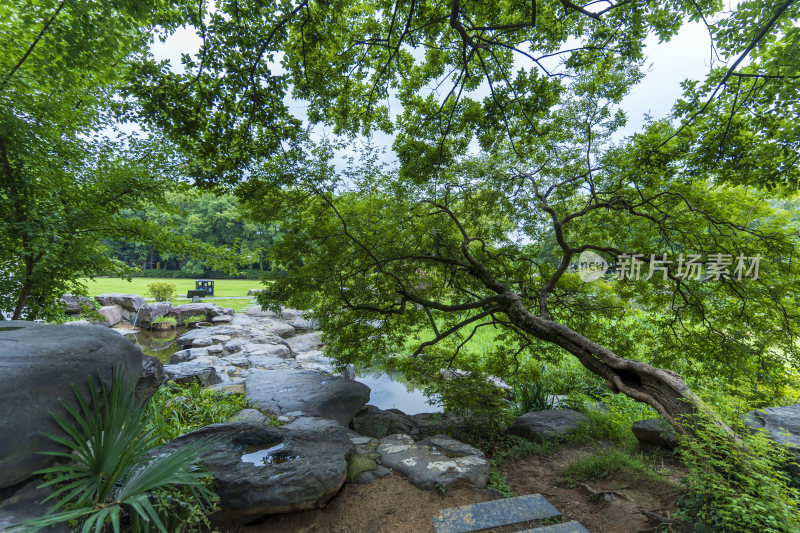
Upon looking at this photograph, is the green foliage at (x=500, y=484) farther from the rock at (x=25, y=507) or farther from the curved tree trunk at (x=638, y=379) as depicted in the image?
the rock at (x=25, y=507)

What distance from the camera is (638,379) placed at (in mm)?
3219

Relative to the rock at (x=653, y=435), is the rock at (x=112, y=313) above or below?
below

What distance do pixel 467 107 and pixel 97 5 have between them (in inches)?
151

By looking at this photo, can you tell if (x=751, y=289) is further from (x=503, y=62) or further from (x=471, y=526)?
(x=471, y=526)

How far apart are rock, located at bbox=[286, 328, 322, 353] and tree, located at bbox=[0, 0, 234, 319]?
7154mm

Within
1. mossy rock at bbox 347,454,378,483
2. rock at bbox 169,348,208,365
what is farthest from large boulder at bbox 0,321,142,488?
rock at bbox 169,348,208,365

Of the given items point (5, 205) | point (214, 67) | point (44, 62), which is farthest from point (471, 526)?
point (44, 62)

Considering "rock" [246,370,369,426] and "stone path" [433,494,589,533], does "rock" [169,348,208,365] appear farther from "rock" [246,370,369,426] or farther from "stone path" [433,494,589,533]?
"stone path" [433,494,589,533]

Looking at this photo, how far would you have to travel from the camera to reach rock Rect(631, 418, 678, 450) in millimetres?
3578

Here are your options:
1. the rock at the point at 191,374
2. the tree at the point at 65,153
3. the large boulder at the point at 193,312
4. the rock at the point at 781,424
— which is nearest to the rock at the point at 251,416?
the rock at the point at 191,374

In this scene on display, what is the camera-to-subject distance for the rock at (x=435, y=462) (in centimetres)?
326

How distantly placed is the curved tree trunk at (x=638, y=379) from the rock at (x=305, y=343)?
8.24 metres

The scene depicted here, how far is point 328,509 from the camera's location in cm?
282

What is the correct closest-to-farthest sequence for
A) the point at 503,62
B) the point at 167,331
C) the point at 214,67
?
the point at 214,67 < the point at 503,62 < the point at 167,331
